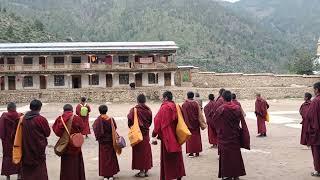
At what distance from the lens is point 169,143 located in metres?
9.08

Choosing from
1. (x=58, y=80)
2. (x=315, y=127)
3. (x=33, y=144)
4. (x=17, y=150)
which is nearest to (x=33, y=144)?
(x=33, y=144)

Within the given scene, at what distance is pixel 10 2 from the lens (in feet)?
453

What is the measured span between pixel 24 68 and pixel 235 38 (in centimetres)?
8302

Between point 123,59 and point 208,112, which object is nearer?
point 208,112

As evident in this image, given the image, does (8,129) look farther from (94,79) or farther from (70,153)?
(94,79)

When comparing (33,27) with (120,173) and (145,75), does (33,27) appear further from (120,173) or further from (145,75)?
(120,173)

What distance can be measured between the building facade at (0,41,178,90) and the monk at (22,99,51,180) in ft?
132

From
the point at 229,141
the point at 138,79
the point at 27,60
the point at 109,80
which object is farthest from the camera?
the point at 138,79

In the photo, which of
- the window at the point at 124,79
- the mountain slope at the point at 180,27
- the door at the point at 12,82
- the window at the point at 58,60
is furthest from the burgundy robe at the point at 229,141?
the mountain slope at the point at 180,27

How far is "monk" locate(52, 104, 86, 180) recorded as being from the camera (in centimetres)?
870

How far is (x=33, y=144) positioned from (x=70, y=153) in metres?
0.83

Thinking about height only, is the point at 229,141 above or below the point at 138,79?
below

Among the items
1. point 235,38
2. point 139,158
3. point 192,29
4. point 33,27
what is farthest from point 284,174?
point 235,38

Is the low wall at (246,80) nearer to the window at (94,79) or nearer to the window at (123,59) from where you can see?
the window at (123,59)
